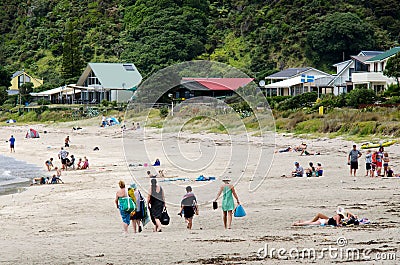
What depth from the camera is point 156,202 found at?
10531mm

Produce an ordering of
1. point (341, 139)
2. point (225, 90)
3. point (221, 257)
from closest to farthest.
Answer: point (221, 257), point (341, 139), point (225, 90)

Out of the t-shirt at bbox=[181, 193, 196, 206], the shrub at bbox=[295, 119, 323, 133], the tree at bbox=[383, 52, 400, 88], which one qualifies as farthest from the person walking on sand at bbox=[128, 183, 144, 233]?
the tree at bbox=[383, 52, 400, 88]

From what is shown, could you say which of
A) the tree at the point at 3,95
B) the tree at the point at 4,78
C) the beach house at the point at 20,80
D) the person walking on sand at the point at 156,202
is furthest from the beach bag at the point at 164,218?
the beach house at the point at 20,80

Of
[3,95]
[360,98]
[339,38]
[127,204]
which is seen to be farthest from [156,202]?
[3,95]

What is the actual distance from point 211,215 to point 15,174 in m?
11.8

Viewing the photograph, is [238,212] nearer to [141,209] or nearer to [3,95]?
[141,209]

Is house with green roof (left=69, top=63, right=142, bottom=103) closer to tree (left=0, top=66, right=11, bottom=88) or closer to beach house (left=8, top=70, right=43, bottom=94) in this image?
tree (left=0, top=66, right=11, bottom=88)

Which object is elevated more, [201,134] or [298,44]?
[298,44]

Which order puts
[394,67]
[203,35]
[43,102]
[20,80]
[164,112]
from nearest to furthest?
1. [394,67]
2. [164,112]
3. [43,102]
4. [20,80]
5. [203,35]

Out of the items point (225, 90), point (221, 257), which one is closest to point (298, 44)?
point (225, 90)

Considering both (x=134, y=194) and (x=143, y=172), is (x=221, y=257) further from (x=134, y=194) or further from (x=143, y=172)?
(x=143, y=172)

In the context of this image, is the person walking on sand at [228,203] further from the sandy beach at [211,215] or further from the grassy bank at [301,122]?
the grassy bank at [301,122]

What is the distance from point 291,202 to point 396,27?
2375 inches

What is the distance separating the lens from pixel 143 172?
19.9 meters
